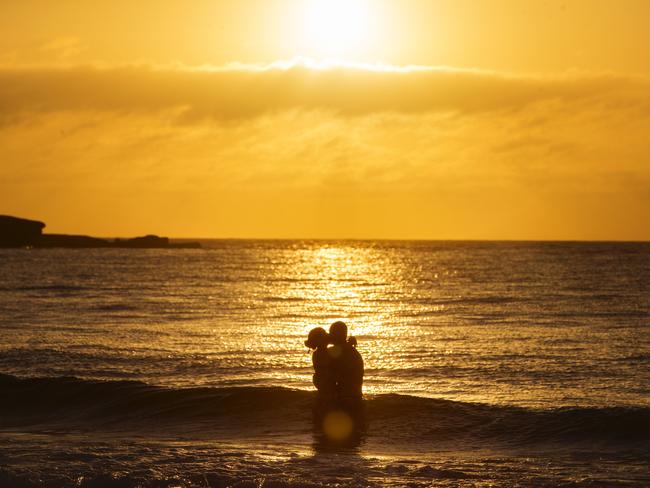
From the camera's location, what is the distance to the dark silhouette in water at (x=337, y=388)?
15.5 meters

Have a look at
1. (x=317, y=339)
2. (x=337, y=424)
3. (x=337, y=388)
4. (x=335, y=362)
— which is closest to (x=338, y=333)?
(x=317, y=339)

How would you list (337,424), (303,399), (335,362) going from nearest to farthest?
(335,362) → (337,424) → (303,399)

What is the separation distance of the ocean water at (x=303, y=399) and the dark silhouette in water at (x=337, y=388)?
0.34 metres

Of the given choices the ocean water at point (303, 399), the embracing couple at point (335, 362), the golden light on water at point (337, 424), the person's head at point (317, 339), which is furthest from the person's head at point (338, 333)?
the ocean water at point (303, 399)

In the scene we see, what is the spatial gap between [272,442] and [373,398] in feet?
12.3

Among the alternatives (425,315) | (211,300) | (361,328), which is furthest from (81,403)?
(211,300)

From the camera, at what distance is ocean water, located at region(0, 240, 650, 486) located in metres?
13.3

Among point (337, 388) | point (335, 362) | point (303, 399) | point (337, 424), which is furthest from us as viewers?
point (303, 399)

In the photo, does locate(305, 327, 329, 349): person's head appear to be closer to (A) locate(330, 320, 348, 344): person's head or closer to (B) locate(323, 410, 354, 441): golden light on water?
(A) locate(330, 320, 348, 344): person's head

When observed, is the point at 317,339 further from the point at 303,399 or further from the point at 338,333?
the point at 303,399

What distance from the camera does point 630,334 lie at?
33.1 meters

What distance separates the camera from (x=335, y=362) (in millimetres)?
15641

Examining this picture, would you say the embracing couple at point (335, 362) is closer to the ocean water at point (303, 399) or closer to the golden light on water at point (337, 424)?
the golden light on water at point (337, 424)

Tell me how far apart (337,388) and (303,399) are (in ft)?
11.7
